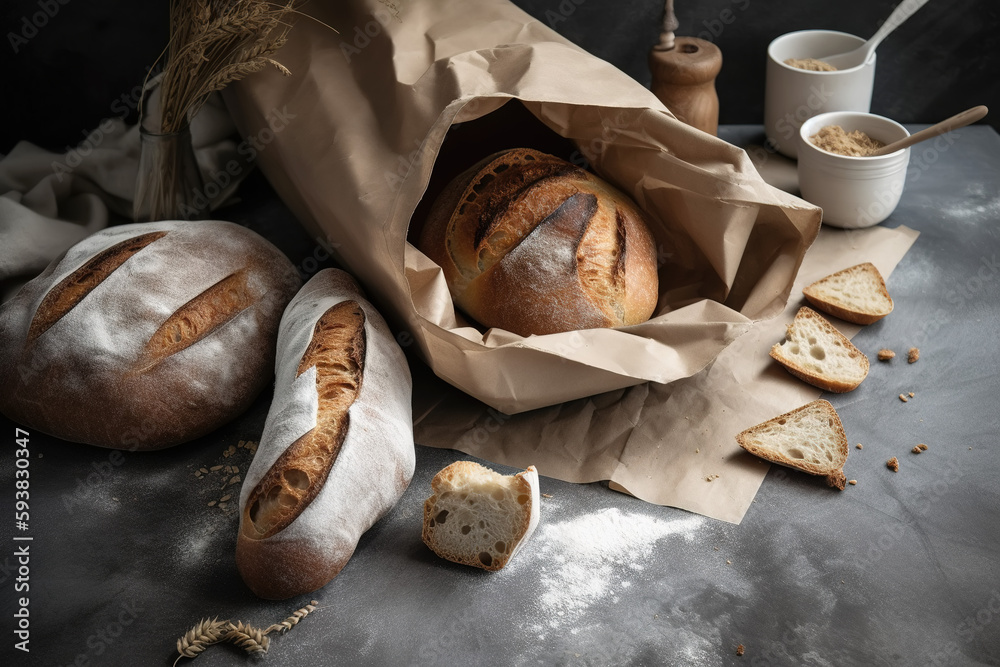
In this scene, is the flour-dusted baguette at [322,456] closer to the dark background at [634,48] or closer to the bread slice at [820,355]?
the bread slice at [820,355]

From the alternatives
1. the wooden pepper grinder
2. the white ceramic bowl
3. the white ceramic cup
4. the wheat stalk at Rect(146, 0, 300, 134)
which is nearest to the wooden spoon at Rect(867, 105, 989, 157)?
the white ceramic bowl

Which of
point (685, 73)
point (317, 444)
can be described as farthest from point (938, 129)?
point (317, 444)

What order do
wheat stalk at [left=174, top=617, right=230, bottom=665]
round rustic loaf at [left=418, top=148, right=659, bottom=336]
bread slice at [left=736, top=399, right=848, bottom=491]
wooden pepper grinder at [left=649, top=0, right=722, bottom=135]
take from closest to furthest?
1. wheat stalk at [left=174, top=617, right=230, bottom=665]
2. bread slice at [left=736, top=399, right=848, bottom=491]
3. round rustic loaf at [left=418, top=148, right=659, bottom=336]
4. wooden pepper grinder at [left=649, top=0, right=722, bottom=135]

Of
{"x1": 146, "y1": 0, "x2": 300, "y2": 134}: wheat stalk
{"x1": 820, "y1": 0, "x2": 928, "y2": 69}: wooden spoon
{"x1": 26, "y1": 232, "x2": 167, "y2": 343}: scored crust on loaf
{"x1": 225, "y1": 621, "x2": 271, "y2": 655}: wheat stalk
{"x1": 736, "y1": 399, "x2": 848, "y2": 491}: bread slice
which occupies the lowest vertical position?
{"x1": 736, "y1": 399, "x2": 848, "y2": 491}: bread slice

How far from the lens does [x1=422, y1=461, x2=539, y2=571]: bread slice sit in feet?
3.71

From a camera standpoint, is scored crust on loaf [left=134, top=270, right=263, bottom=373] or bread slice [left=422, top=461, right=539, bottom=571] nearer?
bread slice [left=422, top=461, right=539, bottom=571]

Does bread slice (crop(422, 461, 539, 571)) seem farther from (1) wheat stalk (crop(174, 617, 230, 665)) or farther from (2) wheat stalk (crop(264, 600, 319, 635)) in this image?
(1) wheat stalk (crop(174, 617, 230, 665))

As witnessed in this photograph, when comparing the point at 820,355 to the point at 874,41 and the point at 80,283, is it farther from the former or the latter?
the point at 80,283

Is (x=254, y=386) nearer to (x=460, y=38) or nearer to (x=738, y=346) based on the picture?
(x=460, y=38)

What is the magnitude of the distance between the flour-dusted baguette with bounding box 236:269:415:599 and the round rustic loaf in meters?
0.20

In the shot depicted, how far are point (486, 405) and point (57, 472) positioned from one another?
693 mm

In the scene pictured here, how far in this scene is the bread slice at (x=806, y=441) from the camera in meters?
1.25

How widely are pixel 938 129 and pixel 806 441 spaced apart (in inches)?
28.8

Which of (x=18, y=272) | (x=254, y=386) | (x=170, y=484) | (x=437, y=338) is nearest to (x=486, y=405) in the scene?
(x=437, y=338)
